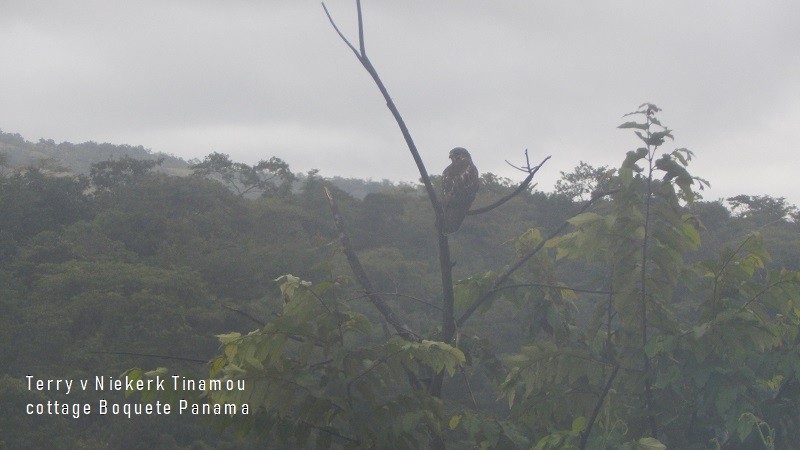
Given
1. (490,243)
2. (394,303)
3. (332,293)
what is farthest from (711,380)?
(490,243)

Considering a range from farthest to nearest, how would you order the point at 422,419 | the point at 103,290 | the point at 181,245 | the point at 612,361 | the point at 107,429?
the point at 181,245
the point at 103,290
the point at 107,429
the point at 612,361
the point at 422,419

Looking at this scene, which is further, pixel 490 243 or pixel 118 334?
pixel 490 243

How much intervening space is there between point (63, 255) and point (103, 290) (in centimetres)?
293

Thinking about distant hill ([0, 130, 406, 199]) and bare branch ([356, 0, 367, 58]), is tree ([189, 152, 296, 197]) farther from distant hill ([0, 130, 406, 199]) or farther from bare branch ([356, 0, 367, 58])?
distant hill ([0, 130, 406, 199])

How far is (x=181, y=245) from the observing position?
1508 cm

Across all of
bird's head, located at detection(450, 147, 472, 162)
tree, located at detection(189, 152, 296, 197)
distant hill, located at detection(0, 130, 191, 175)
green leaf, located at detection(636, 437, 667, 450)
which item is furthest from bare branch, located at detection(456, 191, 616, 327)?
distant hill, located at detection(0, 130, 191, 175)

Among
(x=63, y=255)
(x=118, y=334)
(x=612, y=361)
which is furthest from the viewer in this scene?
(x=63, y=255)

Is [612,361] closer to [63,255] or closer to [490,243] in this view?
[63,255]

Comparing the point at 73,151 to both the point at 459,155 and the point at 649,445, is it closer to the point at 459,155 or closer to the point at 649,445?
the point at 459,155

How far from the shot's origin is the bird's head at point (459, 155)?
19.4 ft

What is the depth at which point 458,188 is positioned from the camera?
5.56 m

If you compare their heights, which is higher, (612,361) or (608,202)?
(608,202)

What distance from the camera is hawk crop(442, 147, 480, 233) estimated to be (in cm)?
541

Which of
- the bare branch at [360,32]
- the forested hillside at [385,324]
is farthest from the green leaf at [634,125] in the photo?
the bare branch at [360,32]
